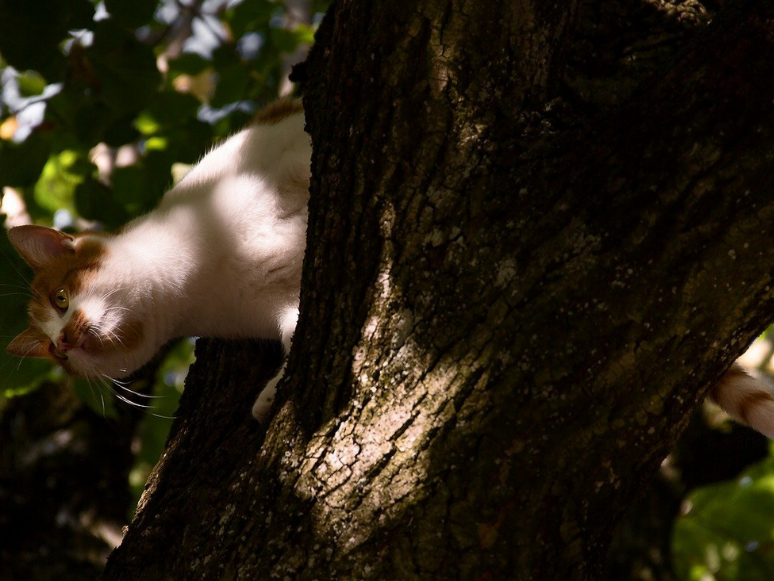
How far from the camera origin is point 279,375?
1.91 metres

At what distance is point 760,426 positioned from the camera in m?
1.93

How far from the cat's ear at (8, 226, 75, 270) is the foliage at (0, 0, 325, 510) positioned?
0.12 meters

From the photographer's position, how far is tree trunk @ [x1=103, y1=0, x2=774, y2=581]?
1.27 meters

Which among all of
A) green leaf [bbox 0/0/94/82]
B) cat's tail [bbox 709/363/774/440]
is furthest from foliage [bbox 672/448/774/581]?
green leaf [bbox 0/0/94/82]

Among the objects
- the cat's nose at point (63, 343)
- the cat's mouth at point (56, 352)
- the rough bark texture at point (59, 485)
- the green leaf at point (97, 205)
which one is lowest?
the rough bark texture at point (59, 485)

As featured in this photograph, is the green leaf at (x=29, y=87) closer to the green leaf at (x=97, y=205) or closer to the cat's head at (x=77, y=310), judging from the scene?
the green leaf at (x=97, y=205)

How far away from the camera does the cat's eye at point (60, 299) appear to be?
219 cm

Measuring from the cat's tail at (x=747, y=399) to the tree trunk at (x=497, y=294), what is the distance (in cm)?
70

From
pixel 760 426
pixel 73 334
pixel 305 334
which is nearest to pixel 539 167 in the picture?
pixel 305 334

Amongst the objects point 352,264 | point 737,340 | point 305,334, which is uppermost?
point 737,340

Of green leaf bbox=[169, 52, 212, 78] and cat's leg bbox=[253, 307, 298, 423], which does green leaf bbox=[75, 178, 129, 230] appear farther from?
cat's leg bbox=[253, 307, 298, 423]

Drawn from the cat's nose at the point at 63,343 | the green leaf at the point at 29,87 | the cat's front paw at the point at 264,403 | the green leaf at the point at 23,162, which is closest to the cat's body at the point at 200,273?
the cat's nose at the point at 63,343

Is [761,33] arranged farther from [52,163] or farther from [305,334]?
[52,163]

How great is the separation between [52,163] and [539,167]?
3.23 m
